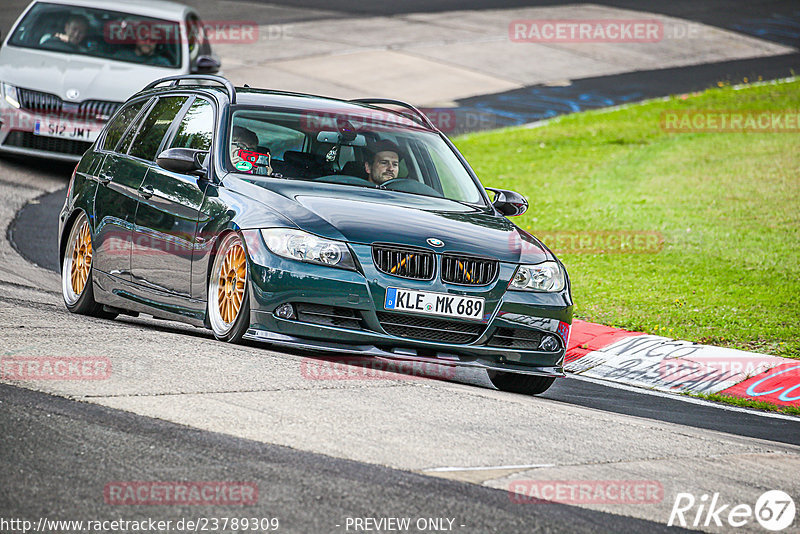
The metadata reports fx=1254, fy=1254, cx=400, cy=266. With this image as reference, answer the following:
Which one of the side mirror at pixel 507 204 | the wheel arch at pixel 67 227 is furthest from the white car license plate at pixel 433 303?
the wheel arch at pixel 67 227

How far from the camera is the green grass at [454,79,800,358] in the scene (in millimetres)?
11633

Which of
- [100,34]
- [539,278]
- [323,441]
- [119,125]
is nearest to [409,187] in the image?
[539,278]

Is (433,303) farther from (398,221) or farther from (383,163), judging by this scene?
(383,163)

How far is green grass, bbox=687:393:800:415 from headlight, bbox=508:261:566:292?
2114 mm

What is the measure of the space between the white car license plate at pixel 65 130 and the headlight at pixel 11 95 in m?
0.40

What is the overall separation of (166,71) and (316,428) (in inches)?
437

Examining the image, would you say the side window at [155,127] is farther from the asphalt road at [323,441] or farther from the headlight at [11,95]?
the headlight at [11,95]

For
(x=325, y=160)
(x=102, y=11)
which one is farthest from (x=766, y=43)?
(x=325, y=160)

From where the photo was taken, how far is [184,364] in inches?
265

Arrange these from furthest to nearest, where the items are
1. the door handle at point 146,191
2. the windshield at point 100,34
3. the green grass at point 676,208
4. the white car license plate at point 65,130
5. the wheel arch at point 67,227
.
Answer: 1. the windshield at point 100,34
2. the white car license plate at point 65,130
3. the green grass at point 676,208
4. the wheel arch at point 67,227
5. the door handle at point 146,191

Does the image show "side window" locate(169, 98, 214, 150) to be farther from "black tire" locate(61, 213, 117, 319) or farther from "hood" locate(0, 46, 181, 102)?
"hood" locate(0, 46, 181, 102)

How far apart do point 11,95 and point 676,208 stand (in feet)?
28.5

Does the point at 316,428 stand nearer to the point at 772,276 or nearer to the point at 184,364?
the point at 184,364

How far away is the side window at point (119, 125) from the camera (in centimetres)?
962
